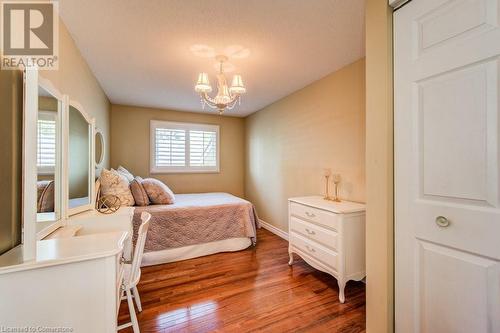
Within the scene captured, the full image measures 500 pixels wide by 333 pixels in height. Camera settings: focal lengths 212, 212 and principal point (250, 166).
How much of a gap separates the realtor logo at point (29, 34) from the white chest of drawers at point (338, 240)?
2373 millimetres

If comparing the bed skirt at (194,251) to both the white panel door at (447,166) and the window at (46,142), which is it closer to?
the window at (46,142)

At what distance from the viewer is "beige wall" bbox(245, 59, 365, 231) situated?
237cm

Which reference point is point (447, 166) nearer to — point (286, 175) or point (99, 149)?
point (286, 175)

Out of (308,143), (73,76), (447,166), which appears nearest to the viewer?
(447,166)

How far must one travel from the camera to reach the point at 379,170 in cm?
128

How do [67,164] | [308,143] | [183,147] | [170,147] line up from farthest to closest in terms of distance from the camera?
[183,147] → [170,147] → [308,143] → [67,164]

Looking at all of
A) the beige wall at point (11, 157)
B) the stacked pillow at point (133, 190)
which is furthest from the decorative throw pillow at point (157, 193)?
the beige wall at point (11, 157)

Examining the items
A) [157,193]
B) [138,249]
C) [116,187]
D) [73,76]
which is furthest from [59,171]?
[157,193]

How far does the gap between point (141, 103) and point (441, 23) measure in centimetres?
417

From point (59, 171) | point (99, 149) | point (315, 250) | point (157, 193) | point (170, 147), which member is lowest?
point (315, 250)

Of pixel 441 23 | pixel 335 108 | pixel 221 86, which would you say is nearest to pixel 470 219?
pixel 441 23

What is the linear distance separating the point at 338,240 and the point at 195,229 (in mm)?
1788

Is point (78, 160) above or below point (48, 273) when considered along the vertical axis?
above

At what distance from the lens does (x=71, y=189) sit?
1690 millimetres
